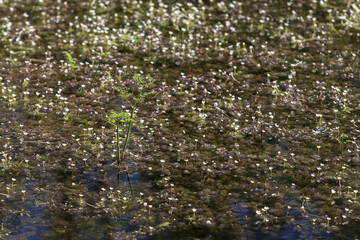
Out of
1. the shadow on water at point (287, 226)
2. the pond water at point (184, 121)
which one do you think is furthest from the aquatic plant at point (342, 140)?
Answer: the shadow on water at point (287, 226)

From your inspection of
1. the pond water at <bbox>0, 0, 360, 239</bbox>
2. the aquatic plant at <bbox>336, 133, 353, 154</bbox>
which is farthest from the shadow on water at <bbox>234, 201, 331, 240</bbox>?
the aquatic plant at <bbox>336, 133, 353, 154</bbox>

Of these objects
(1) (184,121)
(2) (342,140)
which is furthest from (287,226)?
(1) (184,121)

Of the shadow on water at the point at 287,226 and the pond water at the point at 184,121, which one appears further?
the pond water at the point at 184,121

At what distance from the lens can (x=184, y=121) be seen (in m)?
→ 10.3

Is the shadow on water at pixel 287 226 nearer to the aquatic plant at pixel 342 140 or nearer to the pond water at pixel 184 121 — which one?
the pond water at pixel 184 121

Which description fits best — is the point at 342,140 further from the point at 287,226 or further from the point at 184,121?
the point at 184,121

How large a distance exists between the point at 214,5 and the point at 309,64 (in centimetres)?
437

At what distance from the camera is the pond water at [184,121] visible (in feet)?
25.0

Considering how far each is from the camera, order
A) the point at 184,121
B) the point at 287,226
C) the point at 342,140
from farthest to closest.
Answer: the point at 184,121 < the point at 342,140 < the point at 287,226

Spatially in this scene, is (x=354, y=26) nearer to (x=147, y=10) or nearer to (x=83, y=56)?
(x=147, y=10)

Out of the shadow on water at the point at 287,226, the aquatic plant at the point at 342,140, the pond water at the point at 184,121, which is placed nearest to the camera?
the shadow on water at the point at 287,226

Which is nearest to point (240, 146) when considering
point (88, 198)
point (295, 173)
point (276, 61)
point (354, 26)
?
point (295, 173)

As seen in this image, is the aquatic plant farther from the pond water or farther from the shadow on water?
the shadow on water

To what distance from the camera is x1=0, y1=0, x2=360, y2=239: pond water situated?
763 centimetres
